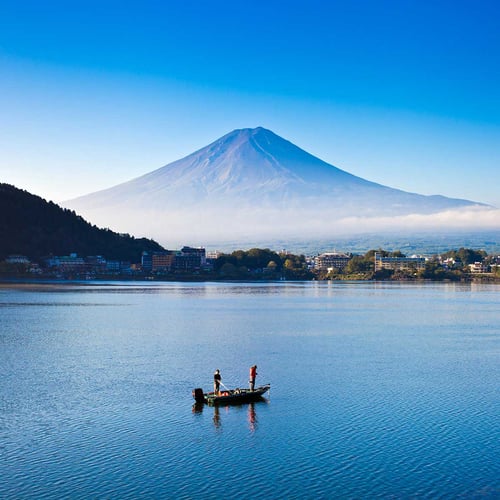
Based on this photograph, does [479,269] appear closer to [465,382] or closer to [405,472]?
[465,382]

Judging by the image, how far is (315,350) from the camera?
24469mm

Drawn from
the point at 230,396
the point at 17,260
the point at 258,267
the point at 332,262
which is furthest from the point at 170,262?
the point at 230,396

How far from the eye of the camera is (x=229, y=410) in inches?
605

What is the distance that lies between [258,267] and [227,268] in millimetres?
7634

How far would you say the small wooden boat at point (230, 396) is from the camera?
1551cm

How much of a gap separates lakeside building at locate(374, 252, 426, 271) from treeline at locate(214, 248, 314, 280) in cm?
1284

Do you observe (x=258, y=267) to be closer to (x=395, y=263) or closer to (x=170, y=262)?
(x=170, y=262)

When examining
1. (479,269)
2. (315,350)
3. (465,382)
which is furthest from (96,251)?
(465,382)

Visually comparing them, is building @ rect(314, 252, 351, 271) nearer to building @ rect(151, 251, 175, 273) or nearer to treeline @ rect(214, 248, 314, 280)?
treeline @ rect(214, 248, 314, 280)

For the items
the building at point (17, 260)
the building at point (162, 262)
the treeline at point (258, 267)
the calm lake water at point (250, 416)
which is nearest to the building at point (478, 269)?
the treeline at point (258, 267)

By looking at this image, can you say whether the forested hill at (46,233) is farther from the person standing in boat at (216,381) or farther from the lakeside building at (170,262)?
the person standing in boat at (216,381)

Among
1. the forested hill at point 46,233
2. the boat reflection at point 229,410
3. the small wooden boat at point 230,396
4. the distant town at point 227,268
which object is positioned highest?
the forested hill at point 46,233

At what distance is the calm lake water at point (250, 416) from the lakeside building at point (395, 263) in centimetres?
8990

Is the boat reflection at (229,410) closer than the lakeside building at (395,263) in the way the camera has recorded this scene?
Yes
